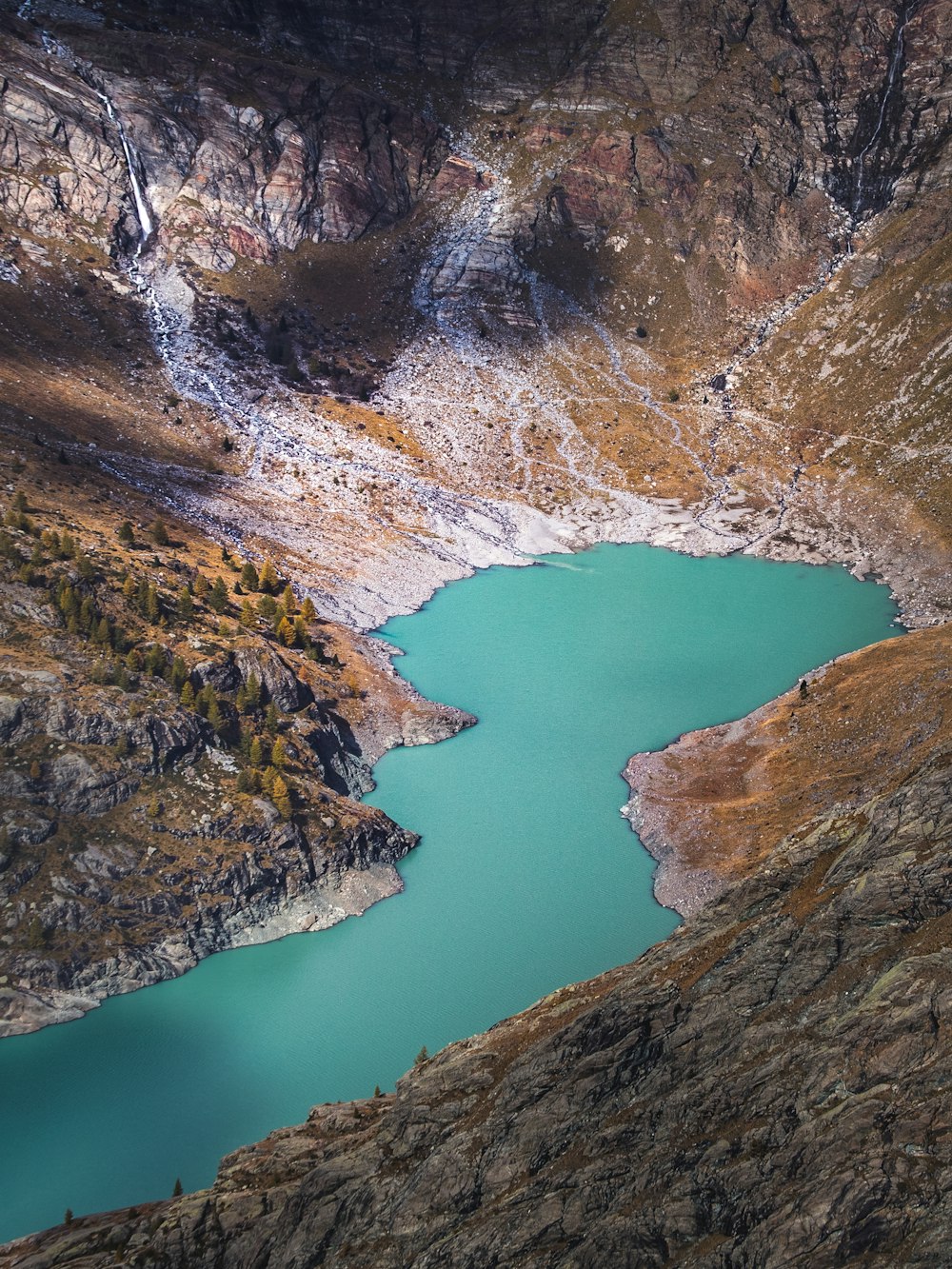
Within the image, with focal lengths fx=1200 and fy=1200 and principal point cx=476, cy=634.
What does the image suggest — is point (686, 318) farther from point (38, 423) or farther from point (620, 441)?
point (38, 423)

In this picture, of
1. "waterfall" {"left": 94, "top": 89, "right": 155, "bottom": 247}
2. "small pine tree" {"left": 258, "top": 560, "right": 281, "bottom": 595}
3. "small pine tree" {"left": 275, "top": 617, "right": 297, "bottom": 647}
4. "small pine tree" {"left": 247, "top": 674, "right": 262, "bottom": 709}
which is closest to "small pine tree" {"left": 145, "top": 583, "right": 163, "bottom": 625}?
"small pine tree" {"left": 247, "top": 674, "right": 262, "bottom": 709}

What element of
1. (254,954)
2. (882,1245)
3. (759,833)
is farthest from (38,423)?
(882,1245)

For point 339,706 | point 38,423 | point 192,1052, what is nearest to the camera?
point 192,1052

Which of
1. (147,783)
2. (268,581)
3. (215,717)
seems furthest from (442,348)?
(147,783)

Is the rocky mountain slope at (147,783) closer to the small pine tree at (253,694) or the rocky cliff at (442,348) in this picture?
the small pine tree at (253,694)

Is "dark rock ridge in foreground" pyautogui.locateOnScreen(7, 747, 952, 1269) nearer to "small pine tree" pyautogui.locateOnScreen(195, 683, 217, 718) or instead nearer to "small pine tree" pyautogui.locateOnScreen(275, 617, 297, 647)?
"small pine tree" pyautogui.locateOnScreen(195, 683, 217, 718)

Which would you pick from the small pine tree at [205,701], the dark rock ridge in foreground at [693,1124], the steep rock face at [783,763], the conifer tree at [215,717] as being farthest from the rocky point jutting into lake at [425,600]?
the small pine tree at [205,701]
